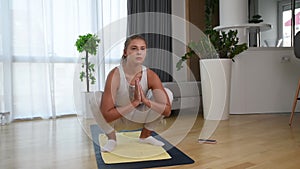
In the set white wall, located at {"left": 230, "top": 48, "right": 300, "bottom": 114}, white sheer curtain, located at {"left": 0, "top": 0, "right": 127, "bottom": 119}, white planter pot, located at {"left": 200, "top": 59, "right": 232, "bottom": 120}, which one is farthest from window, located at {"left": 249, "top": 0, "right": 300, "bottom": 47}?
white sheer curtain, located at {"left": 0, "top": 0, "right": 127, "bottom": 119}

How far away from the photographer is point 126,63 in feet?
4.93

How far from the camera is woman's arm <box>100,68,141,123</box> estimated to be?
4.72ft

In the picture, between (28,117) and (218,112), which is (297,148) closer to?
(218,112)

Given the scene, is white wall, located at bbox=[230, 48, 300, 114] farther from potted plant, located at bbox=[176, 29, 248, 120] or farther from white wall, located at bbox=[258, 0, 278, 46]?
white wall, located at bbox=[258, 0, 278, 46]

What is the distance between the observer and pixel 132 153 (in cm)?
159

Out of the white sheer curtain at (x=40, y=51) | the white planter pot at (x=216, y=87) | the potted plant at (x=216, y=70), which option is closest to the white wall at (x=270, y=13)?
the potted plant at (x=216, y=70)

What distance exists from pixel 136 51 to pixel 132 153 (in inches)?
21.8

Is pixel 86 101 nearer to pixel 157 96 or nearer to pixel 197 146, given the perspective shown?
pixel 157 96

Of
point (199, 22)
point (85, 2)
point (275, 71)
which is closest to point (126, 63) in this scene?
point (85, 2)

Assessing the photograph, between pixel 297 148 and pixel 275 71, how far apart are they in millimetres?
1729

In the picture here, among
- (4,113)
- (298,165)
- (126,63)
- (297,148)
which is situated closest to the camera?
(298,165)

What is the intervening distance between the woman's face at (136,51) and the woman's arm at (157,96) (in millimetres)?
125

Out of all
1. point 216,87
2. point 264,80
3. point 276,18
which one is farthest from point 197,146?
point 276,18

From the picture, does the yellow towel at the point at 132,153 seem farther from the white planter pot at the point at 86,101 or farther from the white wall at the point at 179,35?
the white wall at the point at 179,35
